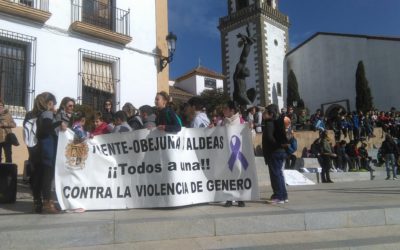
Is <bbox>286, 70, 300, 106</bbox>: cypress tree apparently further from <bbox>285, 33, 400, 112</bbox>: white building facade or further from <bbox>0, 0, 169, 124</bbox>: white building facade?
<bbox>0, 0, 169, 124</bbox>: white building facade

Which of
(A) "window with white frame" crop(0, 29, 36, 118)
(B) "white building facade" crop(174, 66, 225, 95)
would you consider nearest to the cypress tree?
(B) "white building facade" crop(174, 66, 225, 95)

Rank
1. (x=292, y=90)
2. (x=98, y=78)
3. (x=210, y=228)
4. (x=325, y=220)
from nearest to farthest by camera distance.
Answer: (x=210, y=228) → (x=325, y=220) → (x=98, y=78) → (x=292, y=90)

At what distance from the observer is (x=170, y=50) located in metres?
15.2

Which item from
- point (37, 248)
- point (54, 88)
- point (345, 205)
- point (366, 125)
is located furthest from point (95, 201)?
point (366, 125)

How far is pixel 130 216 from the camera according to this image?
212 inches

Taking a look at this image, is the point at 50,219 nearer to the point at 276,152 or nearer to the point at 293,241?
the point at 293,241

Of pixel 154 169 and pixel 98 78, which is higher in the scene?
pixel 98 78

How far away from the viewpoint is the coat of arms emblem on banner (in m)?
5.99

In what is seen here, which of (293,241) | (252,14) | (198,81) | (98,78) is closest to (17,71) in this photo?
(98,78)

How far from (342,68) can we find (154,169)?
33.1 m

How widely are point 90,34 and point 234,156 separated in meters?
8.85

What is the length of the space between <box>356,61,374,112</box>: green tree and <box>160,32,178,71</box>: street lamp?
21593mm

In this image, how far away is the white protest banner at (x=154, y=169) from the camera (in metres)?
5.96

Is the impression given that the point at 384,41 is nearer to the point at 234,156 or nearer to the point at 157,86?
the point at 157,86
